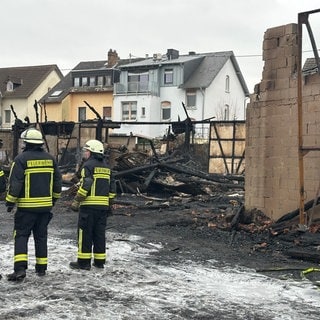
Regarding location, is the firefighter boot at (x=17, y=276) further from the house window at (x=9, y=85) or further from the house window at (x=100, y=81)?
the house window at (x=9, y=85)

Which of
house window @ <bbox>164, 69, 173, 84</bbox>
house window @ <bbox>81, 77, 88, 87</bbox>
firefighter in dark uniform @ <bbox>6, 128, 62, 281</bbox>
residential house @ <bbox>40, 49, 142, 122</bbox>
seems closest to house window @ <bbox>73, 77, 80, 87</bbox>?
residential house @ <bbox>40, 49, 142, 122</bbox>

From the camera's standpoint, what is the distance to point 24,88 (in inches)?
2140

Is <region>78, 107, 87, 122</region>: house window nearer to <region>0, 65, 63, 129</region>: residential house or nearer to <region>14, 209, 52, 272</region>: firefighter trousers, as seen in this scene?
<region>0, 65, 63, 129</region>: residential house

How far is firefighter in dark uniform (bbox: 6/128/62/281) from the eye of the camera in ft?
20.4

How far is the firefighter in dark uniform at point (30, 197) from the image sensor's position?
622 centimetres

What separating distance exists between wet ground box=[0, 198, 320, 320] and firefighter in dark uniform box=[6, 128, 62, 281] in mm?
304

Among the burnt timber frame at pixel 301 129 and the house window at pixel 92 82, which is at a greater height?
the house window at pixel 92 82

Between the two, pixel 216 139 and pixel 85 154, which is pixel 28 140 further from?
pixel 216 139

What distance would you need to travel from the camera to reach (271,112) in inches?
A: 402

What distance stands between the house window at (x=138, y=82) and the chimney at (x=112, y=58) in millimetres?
5165

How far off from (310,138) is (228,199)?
602 cm

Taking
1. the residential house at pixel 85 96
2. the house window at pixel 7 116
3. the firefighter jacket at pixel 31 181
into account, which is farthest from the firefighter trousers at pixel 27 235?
the house window at pixel 7 116

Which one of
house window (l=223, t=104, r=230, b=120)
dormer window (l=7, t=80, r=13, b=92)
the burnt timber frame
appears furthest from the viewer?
dormer window (l=7, t=80, r=13, b=92)

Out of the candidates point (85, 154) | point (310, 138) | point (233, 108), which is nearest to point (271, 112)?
point (310, 138)
